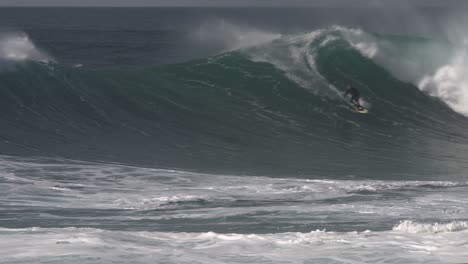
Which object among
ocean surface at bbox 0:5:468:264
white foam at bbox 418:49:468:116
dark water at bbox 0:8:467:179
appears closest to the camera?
ocean surface at bbox 0:5:468:264

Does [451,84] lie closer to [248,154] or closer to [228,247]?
[248,154]

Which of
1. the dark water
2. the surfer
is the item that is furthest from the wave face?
the surfer

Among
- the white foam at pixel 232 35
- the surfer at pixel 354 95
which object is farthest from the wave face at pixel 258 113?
the white foam at pixel 232 35

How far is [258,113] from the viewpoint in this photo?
19.5m

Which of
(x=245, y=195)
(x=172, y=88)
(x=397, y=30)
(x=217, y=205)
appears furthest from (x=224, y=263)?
(x=397, y=30)

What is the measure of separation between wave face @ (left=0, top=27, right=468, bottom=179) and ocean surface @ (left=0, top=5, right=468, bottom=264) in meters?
0.06

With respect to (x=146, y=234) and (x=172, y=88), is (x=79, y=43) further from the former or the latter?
(x=146, y=234)

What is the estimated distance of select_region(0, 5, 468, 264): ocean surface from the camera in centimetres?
857

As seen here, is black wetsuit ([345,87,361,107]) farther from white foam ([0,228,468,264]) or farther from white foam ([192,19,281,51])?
white foam ([0,228,468,264])

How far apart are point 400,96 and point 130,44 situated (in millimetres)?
32541

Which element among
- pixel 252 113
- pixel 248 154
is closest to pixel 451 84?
pixel 252 113

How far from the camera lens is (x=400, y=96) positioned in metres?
21.7

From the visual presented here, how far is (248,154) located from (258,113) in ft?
12.9

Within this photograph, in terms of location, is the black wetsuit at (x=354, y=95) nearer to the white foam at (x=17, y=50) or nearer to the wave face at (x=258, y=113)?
the wave face at (x=258, y=113)
